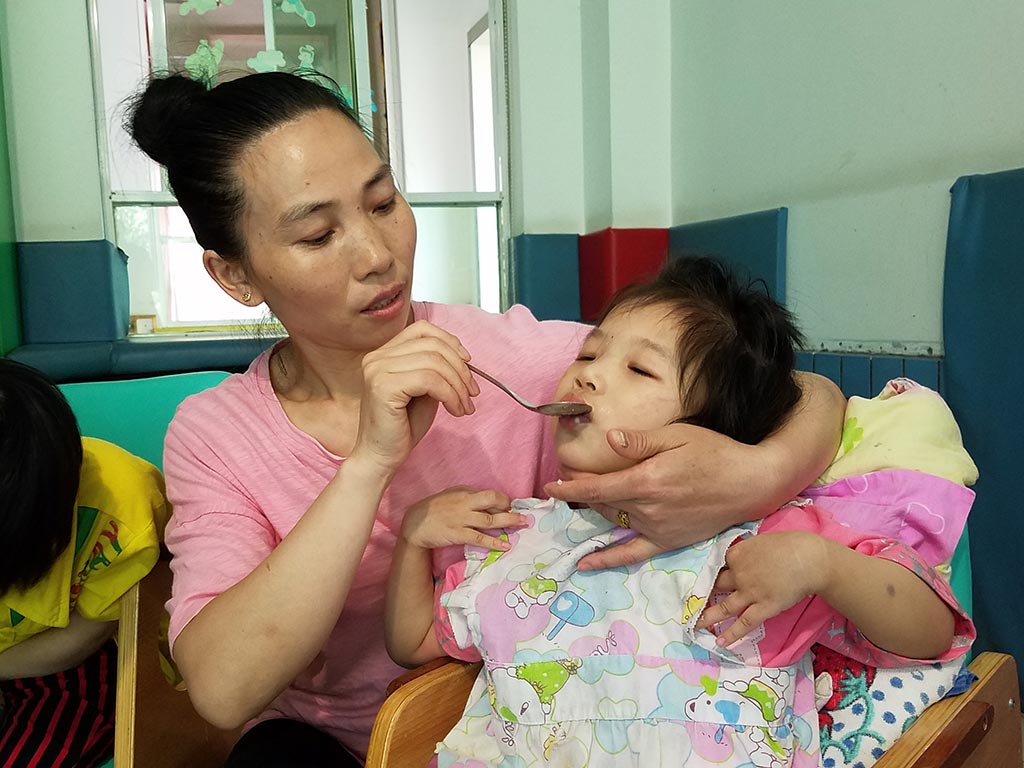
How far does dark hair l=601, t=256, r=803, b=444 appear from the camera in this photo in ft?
3.08

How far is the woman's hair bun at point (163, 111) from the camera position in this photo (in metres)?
1.12

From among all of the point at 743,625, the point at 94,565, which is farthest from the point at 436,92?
the point at 743,625

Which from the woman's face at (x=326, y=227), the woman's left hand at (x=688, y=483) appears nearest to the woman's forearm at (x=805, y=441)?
the woman's left hand at (x=688, y=483)

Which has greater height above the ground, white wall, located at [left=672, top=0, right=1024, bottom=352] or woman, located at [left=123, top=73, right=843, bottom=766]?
white wall, located at [left=672, top=0, right=1024, bottom=352]

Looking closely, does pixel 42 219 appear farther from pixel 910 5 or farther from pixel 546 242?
pixel 910 5

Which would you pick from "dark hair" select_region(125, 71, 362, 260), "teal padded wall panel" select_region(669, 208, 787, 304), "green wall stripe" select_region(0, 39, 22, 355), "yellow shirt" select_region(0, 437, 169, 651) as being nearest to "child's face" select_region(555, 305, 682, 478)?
"dark hair" select_region(125, 71, 362, 260)

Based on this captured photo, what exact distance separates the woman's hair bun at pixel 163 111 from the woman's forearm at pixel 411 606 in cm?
64

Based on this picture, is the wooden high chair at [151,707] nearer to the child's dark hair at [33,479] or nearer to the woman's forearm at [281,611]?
the child's dark hair at [33,479]

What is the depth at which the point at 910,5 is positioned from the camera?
5.77ft

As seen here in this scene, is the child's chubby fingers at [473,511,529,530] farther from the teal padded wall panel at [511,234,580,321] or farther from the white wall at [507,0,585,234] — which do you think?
the white wall at [507,0,585,234]

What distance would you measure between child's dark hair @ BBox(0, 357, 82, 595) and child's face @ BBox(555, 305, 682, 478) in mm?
670

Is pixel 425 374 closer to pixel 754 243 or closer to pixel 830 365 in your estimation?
pixel 830 365

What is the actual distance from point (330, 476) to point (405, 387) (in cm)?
31

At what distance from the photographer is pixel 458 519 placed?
1004 millimetres
